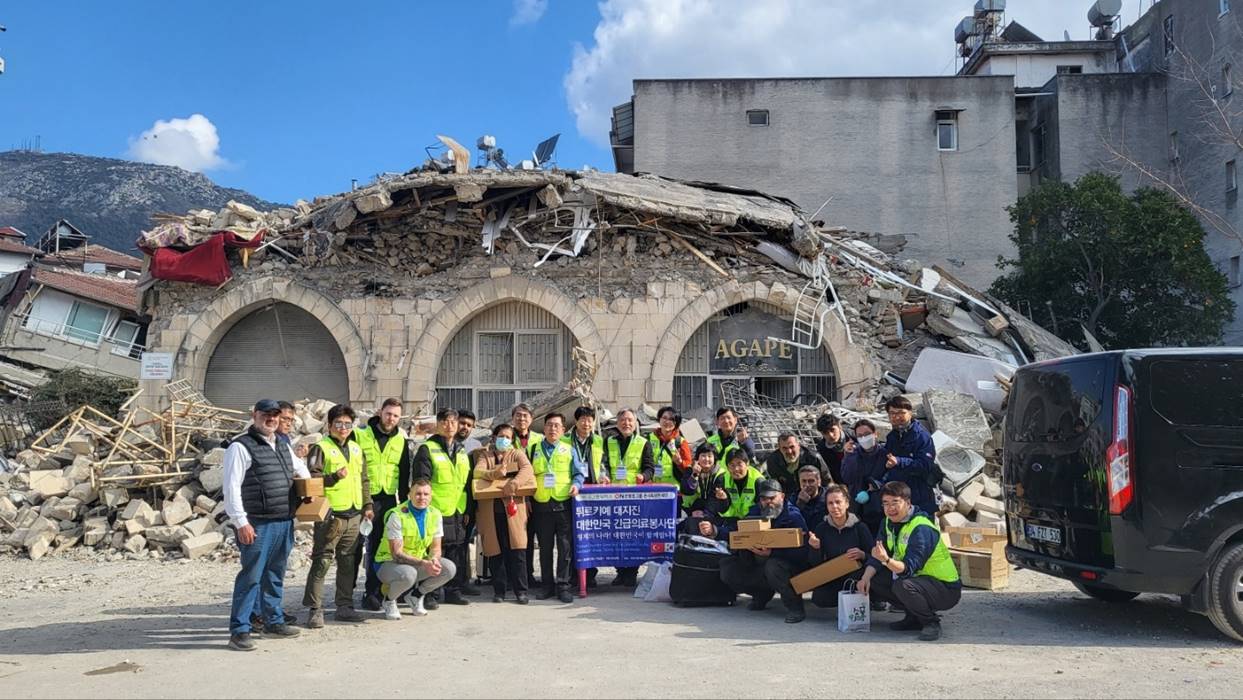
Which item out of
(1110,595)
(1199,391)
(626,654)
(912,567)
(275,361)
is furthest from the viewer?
(275,361)

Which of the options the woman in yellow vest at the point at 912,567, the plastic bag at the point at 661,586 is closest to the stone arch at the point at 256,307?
the plastic bag at the point at 661,586

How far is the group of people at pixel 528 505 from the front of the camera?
20.9 ft

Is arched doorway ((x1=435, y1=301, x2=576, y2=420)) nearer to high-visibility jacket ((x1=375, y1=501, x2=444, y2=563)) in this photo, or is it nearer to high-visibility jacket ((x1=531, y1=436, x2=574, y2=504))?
high-visibility jacket ((x1=531, y1=436, x2=574, y2=504))

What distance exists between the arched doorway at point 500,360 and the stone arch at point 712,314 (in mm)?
1776

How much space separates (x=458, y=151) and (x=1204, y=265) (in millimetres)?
17290

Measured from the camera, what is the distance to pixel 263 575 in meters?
6.43

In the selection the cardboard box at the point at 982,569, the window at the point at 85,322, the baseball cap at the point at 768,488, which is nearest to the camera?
the baseball cap at the point at 768,488

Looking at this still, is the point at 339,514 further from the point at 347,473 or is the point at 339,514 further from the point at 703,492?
the point at 703,492

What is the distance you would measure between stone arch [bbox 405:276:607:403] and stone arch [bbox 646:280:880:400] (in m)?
1.43

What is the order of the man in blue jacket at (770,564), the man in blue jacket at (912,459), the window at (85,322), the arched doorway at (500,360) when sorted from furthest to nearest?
the window at (85,322)
the arched doorway at (500,360)
the man in blue jacket at (912,459)
the man in blue jacket at (770,564)

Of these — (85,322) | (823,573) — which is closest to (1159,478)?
(823,573)

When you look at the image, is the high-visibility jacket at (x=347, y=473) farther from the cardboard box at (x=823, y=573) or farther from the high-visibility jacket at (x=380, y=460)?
the cardboard box at (x=823, y=573)

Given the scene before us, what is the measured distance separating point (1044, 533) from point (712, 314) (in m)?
8.80

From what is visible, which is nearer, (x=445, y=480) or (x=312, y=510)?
(x=312, y=510)
